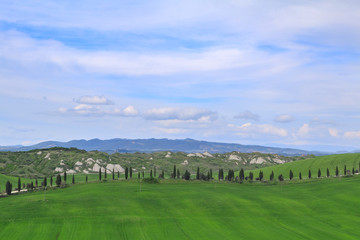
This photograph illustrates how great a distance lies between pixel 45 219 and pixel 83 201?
19.2 meters

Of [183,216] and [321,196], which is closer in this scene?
[183,216]

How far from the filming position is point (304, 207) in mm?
103312

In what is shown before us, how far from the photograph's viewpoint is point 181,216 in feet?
297

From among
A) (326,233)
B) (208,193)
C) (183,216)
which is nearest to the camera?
(326,233)

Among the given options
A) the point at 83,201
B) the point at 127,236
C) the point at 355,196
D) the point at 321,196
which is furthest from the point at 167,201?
the point at 355,196

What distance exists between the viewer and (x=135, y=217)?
86.6 metres

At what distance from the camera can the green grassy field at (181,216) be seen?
75250 mm

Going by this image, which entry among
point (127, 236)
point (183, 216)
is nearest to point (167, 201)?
point (183, 216)

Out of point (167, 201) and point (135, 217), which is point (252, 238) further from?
point (167, 201)

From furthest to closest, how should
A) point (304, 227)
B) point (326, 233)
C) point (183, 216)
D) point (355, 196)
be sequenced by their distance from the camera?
point (355, 196), point (183, 216), point (304, 227), point (326, 233)

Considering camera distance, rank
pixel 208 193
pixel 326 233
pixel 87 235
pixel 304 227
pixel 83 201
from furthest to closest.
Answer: pixel 208 193, pixel 83 201, pixel 304 227, pixel 326 233, pixel 87 235

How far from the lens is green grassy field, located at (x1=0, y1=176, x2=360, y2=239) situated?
75.2 metres

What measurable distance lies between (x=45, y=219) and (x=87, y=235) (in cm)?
1695

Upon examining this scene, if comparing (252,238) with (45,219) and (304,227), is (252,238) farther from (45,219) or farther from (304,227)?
(45,219)
